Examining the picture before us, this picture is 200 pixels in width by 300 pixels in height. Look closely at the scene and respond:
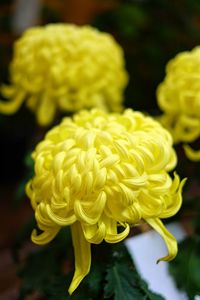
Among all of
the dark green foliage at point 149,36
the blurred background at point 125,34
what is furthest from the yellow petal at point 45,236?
the dark green foliage at point 149,36

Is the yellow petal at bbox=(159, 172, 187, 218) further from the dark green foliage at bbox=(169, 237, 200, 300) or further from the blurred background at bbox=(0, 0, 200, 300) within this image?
the blurred background at bbox=(0, 0, 200, 300)

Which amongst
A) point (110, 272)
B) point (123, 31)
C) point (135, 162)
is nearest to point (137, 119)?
point (135, 162)

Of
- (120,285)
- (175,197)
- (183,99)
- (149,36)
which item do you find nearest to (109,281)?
(120,285)

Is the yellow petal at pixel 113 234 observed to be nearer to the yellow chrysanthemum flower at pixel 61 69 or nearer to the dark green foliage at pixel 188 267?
the dark green foliage at pixel 188 267

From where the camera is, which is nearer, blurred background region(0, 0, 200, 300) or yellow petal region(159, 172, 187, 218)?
yellow petal region(159, 172, 187, 218)

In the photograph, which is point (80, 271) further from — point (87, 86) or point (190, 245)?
point (87, 86)

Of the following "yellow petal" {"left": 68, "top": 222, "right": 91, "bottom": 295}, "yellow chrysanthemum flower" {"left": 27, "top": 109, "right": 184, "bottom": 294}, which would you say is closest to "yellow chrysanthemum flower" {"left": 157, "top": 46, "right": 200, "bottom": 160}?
"yellow chrysanthemum flower" {"left": 27, "top": 109, "right": 184, "bottom": 294}
